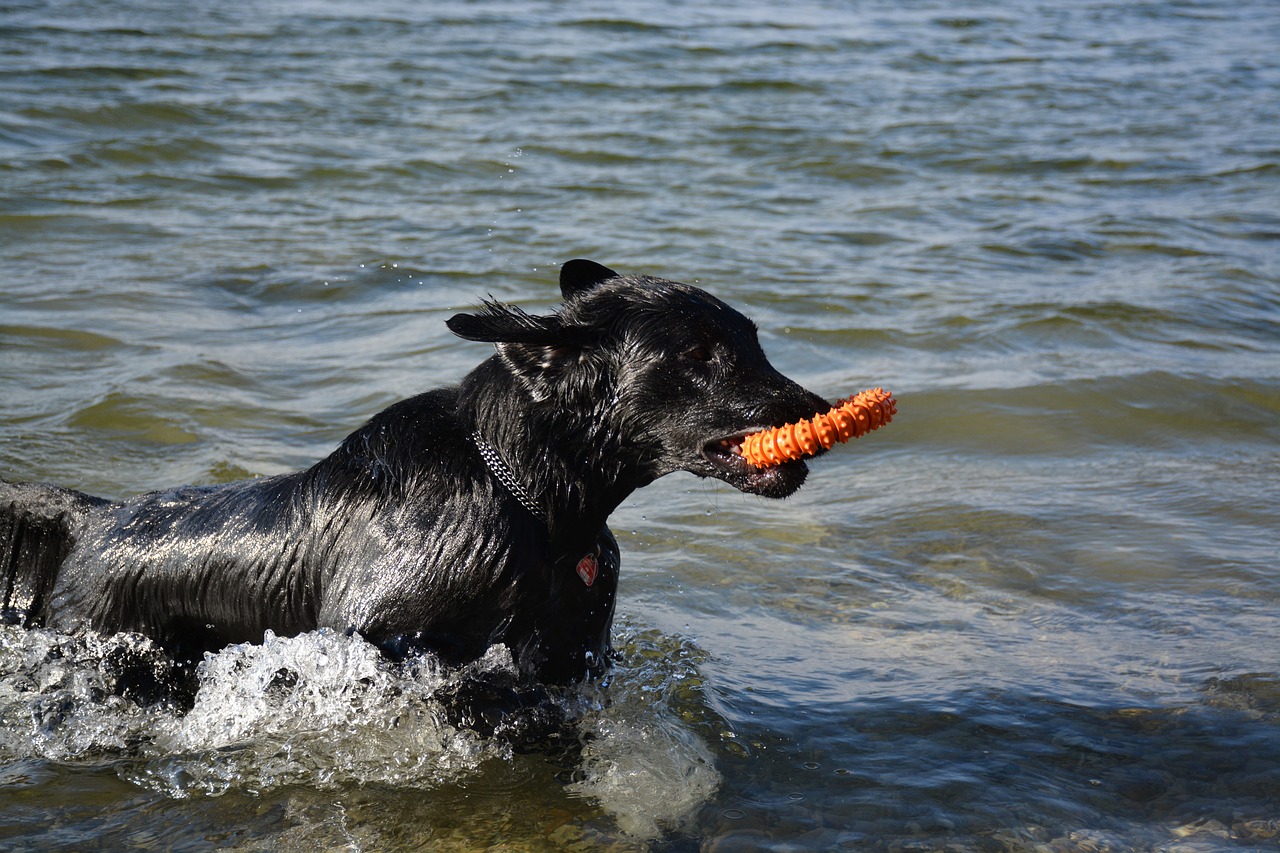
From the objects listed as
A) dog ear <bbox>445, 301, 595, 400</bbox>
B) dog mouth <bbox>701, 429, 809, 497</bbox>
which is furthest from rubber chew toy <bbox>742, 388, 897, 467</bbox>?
dog ear <bbox>445, 301, 595, 400</bbox>

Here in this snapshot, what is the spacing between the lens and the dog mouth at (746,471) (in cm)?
408

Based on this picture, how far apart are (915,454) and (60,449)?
15.0ft

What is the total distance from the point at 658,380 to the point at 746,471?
1.24 ft

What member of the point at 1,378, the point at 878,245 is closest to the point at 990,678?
the point at 1,378

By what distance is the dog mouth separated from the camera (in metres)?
4.08

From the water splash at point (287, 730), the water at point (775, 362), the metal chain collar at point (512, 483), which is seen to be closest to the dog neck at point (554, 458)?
the metal chain collar at point (512, 483)

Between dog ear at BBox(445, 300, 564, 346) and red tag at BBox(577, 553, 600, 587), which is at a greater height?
dog ear at BBox(445, 300, 564, 346)

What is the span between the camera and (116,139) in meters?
14.5

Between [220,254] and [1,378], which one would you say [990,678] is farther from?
[220,254]

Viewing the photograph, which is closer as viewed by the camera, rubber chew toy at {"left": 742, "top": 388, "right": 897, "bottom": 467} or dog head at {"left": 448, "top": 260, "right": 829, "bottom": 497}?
rubber chew toy at {"left": 742, "top": 388, "right": 897, "bottom": 467}

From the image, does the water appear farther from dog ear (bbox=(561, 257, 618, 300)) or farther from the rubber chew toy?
dog ear (bbox=(561, 257, 618, 300))

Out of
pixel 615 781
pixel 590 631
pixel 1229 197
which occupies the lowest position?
pixel 615 781

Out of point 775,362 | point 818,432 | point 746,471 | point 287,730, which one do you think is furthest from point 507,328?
point 775,362

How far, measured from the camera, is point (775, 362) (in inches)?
357
